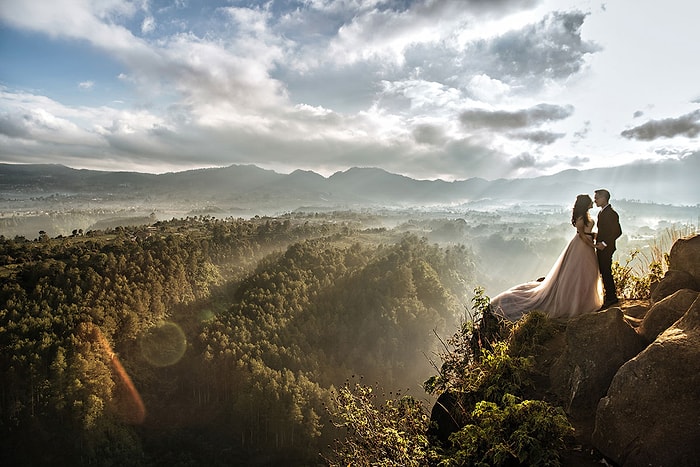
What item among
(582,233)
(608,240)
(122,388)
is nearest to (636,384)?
(608,240)

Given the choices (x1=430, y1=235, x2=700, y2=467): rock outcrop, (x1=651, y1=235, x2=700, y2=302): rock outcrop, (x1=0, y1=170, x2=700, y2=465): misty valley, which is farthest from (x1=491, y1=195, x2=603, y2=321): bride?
(x1=0, y1=170, x2=700, y2=465): misty valley

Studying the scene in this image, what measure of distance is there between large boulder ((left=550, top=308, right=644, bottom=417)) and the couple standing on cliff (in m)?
2.64

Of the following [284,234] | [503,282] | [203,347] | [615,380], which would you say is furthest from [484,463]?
[503,282]

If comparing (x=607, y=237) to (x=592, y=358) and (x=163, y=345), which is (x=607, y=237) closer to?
(x=592, y=358)

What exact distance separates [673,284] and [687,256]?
790 mm

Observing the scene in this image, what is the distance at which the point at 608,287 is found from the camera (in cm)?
834

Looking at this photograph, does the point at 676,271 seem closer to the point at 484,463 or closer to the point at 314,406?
the point at 484,463

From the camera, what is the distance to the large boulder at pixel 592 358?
535 centimetres

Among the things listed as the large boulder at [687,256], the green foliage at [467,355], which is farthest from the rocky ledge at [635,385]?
the large boulder at [687,256]

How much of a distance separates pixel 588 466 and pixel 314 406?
5250 cm

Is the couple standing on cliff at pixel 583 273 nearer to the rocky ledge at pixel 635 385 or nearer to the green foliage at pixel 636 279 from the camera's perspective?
the green foliage at pixel 636 279

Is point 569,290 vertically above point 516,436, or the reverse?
point 569,290

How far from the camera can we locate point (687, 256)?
726cm

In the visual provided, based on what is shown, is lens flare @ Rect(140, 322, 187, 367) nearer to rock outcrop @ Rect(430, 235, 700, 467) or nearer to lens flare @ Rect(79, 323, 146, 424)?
lens flare @ Rect(79, 323, 146, 424)
